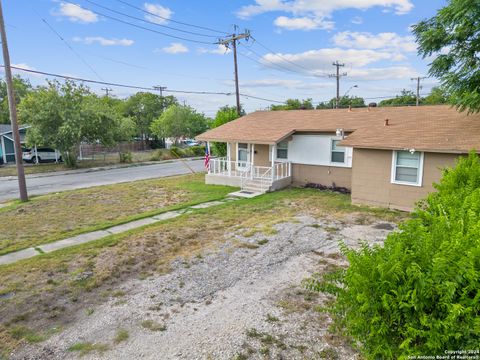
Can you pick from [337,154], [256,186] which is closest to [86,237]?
[256,186]

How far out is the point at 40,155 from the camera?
92.7 ft

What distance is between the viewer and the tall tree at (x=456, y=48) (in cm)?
909

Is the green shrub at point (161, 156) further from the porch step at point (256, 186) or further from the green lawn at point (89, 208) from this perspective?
the porch step at point (256, 186)

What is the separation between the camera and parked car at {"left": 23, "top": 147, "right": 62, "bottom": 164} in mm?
27719

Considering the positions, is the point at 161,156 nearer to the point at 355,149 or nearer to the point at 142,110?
the point at 142,110

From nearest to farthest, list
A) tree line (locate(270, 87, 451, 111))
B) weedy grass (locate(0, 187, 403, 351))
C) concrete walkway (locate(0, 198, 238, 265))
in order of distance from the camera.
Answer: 1. weedy grass (locate(0, 187, 403, 351))
2. concrete walkway (locate(0, 198, 238, 265))
3. tree line (locate(270, 87, 451, 111))

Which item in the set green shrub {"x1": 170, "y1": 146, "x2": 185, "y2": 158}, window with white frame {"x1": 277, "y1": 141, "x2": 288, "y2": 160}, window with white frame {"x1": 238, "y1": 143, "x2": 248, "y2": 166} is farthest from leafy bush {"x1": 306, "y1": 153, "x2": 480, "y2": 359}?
green shrub {"x1": 170, "y1": 146, "x2": 185, "y2": 158}

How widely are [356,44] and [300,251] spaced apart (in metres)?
23.1

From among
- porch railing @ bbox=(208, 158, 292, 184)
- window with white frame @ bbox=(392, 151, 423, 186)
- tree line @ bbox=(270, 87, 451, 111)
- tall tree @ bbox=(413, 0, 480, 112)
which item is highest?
tree line @ bbox=(270, 87, 451, 111)

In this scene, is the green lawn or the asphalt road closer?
the green lawn

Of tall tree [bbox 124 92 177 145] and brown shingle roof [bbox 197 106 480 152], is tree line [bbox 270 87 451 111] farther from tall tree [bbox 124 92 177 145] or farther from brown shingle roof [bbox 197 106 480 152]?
brown shingle roof [bbox 197 106 480 152]

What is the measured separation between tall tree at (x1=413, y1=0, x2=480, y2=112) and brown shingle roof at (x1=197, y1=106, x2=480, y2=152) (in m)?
1.10

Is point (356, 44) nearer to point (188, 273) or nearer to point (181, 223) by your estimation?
point (181, 223)

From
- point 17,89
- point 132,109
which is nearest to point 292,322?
point 132,109
